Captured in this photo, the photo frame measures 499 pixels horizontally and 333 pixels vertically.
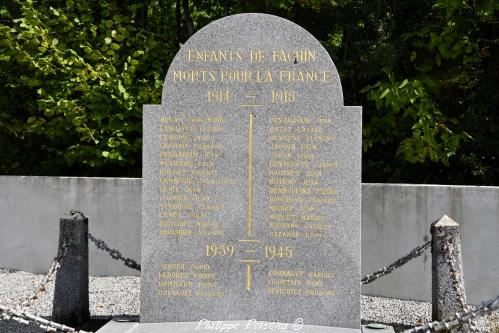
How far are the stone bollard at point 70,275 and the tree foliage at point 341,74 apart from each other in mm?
4593

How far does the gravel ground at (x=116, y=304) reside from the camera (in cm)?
777

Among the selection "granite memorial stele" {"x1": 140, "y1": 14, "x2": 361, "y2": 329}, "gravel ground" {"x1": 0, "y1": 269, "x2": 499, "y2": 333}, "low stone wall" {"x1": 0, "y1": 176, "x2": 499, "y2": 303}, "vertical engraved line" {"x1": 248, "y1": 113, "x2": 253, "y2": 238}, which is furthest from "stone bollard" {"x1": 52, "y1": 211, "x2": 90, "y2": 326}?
"low stone wall" {"x1": 0, "y1": 176, "x2": 499, "y2": 303}

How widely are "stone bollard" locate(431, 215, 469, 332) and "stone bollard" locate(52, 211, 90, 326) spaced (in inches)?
138

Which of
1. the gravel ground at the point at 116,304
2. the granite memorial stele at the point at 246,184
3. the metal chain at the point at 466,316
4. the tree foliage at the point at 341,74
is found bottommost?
the gravel ground at the point at 116,304

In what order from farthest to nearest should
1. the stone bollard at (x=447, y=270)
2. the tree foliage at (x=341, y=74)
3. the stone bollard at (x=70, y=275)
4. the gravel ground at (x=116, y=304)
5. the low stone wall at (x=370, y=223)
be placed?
1. the tree foliage at (x=341, y=74)
2. the low stone wall at (x=370, y=223)
3. the gravel ground at (x=116, y=304)
4. the stone bollard at (x=70, y=275)
5. the stone bollard at (x=447, y=270)

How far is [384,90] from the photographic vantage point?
1066cm

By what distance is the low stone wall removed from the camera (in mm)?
8836

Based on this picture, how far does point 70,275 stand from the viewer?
7.12 metres

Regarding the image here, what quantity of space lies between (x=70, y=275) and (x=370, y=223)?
13.2ft

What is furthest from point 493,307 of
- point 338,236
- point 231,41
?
point 231,41

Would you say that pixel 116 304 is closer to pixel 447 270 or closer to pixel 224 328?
pixel 224 328

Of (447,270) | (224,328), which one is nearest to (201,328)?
(224,328)

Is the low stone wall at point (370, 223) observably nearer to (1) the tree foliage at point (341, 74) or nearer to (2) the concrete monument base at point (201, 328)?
(1) the tree foliage at point (341, 74)

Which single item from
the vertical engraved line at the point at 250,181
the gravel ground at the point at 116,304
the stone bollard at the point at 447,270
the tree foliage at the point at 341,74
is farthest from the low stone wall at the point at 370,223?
the vertical engraved line at the point at 250,181
